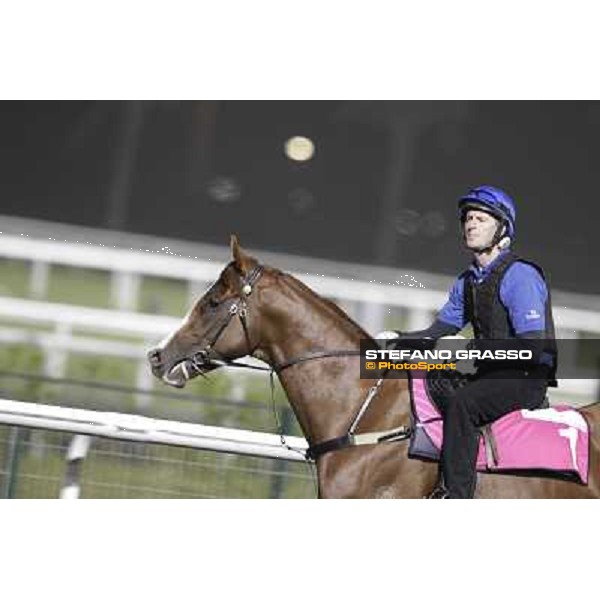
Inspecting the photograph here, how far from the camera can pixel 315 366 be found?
432 centimetres

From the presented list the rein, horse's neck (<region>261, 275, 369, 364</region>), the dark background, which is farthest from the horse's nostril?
the dark background

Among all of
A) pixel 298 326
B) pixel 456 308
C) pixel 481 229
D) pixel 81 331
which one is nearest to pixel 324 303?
pixel 298 326

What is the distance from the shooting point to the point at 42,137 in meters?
6.21

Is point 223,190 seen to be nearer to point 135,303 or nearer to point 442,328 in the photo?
point 135,303

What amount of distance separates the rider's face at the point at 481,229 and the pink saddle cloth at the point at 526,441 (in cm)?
54

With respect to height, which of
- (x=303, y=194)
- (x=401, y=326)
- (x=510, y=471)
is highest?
(x=303, y=194)

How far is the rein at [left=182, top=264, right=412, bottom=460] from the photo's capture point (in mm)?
4164

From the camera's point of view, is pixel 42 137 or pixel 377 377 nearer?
pixel 377 377

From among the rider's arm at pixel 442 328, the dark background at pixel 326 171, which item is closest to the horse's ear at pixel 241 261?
the rider's arm at pixel 442 328

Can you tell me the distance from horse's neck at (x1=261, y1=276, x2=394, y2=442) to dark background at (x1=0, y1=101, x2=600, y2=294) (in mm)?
1676

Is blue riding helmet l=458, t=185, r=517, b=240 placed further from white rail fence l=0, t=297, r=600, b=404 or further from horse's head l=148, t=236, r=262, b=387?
white rail fence l=0, t=297, r=600, b=404
